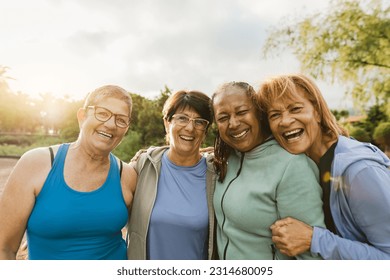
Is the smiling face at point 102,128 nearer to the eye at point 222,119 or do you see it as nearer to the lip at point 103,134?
the lip at point 103,134

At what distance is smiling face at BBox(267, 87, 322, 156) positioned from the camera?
7.07ft

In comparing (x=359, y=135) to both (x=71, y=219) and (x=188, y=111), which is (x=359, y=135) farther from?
(x=71, y=219)

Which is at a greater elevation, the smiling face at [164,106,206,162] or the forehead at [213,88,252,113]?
the forehead at [213,88,252,113]

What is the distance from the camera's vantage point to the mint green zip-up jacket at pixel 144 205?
2457 mm

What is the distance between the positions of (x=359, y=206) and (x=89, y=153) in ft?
6.18

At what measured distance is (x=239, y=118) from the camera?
92.0 inches

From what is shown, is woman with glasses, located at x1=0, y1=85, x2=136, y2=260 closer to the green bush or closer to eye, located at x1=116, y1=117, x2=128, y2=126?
eye, located at x1=116, y1=117, x2=128, y2=126

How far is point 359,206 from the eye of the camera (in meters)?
1.88

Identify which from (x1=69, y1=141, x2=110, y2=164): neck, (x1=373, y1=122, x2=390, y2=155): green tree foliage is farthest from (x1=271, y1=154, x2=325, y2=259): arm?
(x1=373, y1=122, x2=390, y2=155): green tree foliage

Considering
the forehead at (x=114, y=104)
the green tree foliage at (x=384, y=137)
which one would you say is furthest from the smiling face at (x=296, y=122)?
the green tree foliage at (x=384, y=137)

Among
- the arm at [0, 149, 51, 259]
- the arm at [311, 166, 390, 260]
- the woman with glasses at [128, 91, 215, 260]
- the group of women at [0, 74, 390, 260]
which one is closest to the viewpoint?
the arm at [311, 166, 390, 260]

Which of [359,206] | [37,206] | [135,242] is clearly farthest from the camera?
[135,242]
